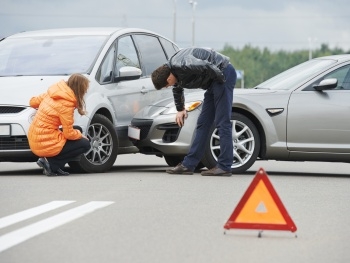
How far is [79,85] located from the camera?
12.1 meters

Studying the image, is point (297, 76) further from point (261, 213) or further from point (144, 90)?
point (261, 213)

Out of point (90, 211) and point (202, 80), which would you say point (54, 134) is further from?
point (90, 211)

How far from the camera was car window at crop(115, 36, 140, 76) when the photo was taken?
13.7 m

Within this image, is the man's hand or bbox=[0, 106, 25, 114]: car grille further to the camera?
the man's hand

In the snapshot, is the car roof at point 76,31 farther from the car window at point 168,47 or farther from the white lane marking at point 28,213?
the white lane marking at point 28,213

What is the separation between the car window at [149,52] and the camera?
14.3 meters

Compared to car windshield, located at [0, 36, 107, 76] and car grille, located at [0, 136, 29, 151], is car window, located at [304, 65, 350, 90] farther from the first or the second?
car grille, located at [0, 136, 29, 151]

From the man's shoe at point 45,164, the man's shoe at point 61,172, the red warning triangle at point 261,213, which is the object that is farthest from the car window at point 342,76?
the red warning triangle at point 261,213

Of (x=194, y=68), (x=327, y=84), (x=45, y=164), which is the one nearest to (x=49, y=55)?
(x=45, y=164)

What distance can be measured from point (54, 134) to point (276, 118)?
2.66 metres

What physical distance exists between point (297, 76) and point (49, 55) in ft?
10.2

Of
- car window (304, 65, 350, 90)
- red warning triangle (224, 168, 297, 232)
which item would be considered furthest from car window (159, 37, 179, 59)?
red warning triangle (224, 168, 297, 232)

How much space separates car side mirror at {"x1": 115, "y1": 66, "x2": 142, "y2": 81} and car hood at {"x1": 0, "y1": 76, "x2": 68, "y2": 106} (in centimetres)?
72

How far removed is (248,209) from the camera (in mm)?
7547
